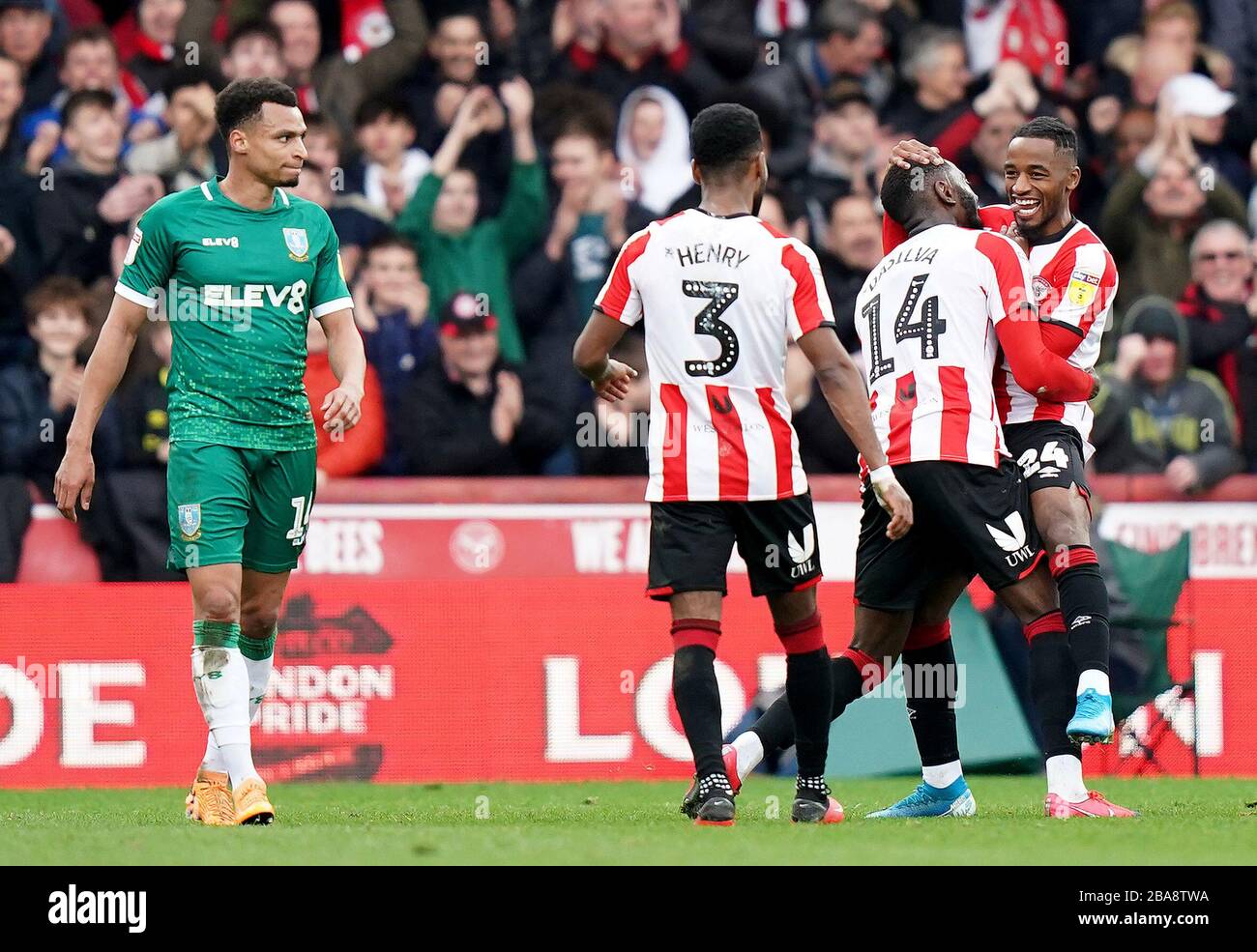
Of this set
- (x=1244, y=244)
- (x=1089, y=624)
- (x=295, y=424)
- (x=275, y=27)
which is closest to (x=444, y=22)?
(x=275, y=27)

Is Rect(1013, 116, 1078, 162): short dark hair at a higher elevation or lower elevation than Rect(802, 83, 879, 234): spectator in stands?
lower

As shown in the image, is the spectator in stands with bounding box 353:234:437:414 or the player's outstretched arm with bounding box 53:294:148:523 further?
the spectator in stands with bounding box 353:234:437:414

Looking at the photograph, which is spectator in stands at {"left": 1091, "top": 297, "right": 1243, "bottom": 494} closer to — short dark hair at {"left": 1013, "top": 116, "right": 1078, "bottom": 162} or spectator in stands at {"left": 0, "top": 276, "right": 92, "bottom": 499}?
short dark hair at {"left": 1013, "top": 116, "right": 1078, "bottom": 162}

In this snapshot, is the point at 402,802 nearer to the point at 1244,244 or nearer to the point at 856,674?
the point at 856,674

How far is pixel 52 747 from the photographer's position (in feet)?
31.0

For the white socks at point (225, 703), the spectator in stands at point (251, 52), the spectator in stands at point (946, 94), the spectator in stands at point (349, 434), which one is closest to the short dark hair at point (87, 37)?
the spectator in stands at point (251, 52)

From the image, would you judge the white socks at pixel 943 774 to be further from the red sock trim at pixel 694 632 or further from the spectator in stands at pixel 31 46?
the spectator in stands at pixel 31 46

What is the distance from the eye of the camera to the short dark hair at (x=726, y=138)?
6.64 meters

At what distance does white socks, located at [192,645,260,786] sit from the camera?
679 cm

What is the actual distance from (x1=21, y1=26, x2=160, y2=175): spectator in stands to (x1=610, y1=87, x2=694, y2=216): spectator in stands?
292 cm

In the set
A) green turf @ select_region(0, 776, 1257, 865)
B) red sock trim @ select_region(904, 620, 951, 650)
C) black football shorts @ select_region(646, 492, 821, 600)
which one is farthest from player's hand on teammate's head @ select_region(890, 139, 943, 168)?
green turf @ select_region(0, 776, 1257, 865)

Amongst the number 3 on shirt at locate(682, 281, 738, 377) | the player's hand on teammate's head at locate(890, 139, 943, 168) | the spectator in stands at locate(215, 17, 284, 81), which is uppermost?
the spectator in stands at locate(215, 17, 284, 81)

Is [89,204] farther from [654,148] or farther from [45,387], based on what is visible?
[654,148]

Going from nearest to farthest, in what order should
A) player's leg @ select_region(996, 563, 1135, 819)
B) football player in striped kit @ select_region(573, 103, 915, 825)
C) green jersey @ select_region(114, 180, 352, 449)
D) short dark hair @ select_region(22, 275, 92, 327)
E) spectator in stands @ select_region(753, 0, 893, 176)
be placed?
football player in striped kit @ select_region(573, 103, 915, 825), green jersey @ select_region(114, 180, 352, 449), player's leg @ select_region(996, 563, 1135, 819), short dark hair @ select_region(22, 275, 92, 327), spectator in stands @ select_region(753, 0, 893, 176)
